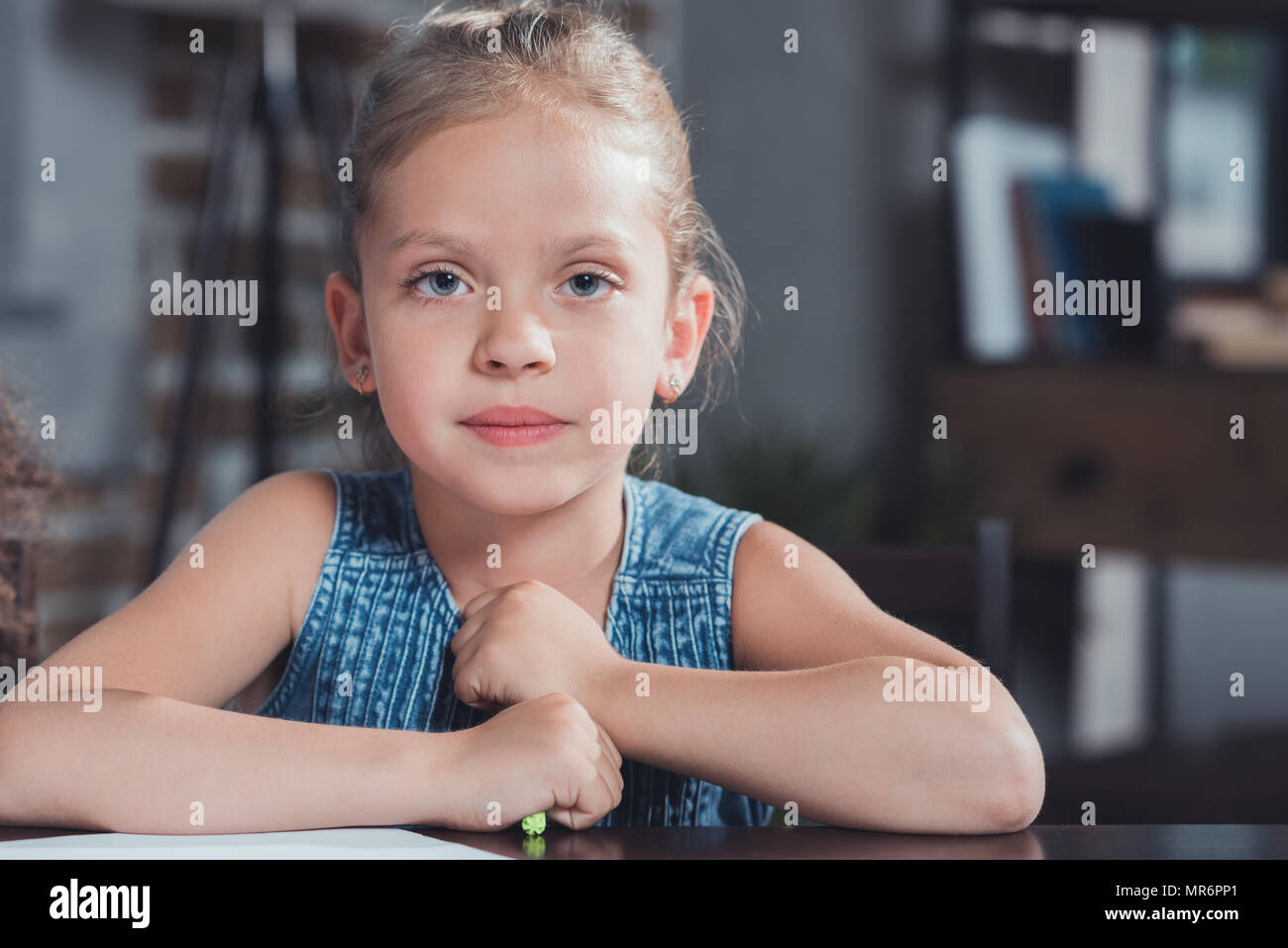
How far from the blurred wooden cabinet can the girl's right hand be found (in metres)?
1.62

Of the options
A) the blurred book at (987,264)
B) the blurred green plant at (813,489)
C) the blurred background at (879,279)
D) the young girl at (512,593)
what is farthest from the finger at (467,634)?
the blurred book at (987,264)

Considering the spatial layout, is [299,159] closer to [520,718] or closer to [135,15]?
[135,15]

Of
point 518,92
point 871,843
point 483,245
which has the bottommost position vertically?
point 871,843

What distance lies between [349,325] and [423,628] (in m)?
0.23

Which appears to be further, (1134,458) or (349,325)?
(1134,458)

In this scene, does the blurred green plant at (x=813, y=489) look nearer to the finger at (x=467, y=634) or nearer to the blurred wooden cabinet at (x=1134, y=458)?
the blurred wooden cabinet at (x=1134, y=458)

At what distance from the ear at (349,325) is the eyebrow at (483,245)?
0.47 feet

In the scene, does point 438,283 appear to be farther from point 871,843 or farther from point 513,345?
point 871,843

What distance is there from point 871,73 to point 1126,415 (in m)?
0.89

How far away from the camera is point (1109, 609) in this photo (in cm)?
304

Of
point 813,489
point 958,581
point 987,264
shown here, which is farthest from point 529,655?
point 987,264

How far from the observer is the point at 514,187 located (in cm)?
81

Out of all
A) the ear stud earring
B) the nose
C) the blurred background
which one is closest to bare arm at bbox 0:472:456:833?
the nose

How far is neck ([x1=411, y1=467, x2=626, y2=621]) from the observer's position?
0.95 meters
